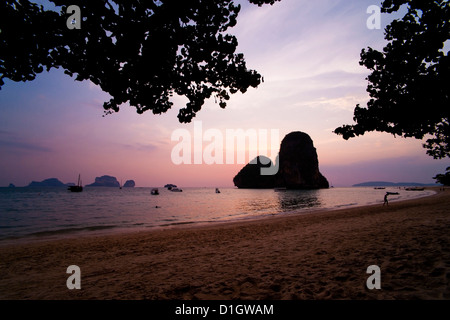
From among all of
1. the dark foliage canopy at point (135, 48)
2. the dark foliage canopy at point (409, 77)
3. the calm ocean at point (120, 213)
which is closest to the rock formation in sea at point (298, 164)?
the calm ocean at point (120, 213)

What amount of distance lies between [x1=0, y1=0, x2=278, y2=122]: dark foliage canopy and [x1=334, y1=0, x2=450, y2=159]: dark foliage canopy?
5508 millimetres

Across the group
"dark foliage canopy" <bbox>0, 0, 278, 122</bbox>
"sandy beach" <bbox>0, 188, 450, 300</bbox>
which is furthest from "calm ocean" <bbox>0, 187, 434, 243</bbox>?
"dark foliage canopy" <bbox>0, 0, 278, 122</bbox>

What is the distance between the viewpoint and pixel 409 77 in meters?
8.34

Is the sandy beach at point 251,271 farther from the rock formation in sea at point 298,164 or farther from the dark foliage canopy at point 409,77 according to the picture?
the rock formation in sea at point 298,164

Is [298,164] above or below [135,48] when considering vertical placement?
above

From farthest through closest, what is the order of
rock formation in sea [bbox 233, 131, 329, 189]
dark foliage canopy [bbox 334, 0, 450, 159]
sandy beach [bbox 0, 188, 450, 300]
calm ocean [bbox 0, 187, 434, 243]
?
1. rock formation in sea [bbox 233, 131, 329, 189]
2. calm ocean [bbox 0, 187, 434, 243]
3. dark foliage canopy [bbox 334, 0, 450, 159]
4. sandy beach [bbox 0, 188, 450, 300]

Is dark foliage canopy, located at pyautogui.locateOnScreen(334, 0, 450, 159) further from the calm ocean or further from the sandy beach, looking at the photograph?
the calm ocean

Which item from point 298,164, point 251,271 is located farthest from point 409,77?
point 298,164

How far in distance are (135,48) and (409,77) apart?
9.88 meters

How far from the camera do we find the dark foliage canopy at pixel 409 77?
272 inches

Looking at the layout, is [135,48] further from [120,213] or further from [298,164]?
[298,164]

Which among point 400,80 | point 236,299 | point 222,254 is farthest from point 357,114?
point 236,299

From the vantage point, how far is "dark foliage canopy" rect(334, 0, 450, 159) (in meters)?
6.91
